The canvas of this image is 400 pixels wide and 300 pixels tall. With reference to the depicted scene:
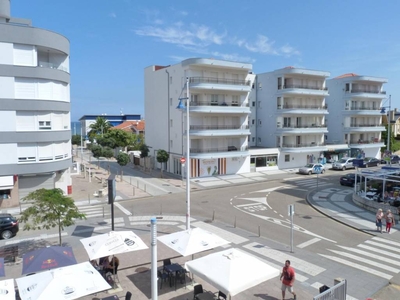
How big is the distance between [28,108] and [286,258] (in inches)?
893

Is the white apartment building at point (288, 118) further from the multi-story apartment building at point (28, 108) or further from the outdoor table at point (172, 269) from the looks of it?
the outdoor table at point (172, 269)

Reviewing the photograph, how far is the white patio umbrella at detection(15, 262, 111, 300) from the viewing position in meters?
9.80

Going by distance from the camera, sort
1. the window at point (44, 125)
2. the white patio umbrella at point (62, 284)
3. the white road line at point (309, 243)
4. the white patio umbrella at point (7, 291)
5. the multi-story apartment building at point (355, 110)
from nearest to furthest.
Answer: the white patio umbrella at point (62, 284)
the white patio umbrella at point (7, 291)
the white road line at point (309, 243)
the window at point (44, 125)
the multi-story apartment building at point (355, 110)

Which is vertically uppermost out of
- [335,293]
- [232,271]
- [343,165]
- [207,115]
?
[207,115]

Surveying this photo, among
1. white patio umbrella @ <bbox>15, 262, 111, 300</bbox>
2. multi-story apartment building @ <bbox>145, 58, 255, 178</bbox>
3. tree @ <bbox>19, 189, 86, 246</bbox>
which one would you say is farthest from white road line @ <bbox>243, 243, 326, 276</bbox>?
multi-story apartment building @ <bbox>145, 58, 255, 178</bbox>

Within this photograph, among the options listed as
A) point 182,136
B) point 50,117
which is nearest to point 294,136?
point 182,136

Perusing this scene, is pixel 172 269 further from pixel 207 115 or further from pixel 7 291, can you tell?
pixel 207 115

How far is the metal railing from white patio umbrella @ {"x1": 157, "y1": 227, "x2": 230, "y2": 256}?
4.46 m

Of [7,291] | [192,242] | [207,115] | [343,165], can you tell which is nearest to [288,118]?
[343,165]

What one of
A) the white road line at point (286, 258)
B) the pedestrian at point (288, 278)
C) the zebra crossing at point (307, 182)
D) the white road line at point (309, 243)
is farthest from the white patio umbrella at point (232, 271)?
the zebra crossing at point (307, 182)

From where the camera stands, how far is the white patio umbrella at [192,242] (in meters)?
13.0

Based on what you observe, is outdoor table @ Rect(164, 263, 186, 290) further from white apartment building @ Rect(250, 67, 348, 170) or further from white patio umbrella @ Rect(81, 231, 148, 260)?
white apartment building @ Rect(250, 67, 348, 170)

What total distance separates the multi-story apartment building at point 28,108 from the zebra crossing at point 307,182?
2421cm

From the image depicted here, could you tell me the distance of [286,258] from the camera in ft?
53.0
